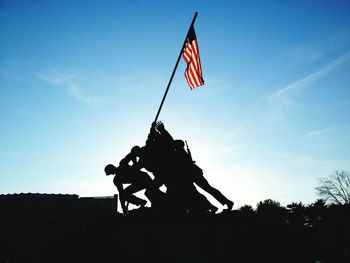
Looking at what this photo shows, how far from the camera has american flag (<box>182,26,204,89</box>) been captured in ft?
21.3

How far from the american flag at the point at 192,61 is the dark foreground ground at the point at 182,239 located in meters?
3.91

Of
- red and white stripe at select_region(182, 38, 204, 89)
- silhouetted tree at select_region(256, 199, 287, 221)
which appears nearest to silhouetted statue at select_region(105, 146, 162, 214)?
Answer: silhouetted tree at select_region(256, 199, 287, 221)

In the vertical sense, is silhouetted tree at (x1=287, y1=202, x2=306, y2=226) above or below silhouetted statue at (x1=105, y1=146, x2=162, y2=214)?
below

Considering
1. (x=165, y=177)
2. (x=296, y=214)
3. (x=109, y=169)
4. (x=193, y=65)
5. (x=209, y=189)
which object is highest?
(x=193, y=65)

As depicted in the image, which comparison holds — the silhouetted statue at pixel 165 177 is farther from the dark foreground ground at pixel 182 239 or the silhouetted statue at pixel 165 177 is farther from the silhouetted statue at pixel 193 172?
the dark foreground ground at pixel 182 239

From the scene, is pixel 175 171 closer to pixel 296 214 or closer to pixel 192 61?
pixel 296 214

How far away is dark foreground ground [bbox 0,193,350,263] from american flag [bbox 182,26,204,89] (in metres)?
3.91

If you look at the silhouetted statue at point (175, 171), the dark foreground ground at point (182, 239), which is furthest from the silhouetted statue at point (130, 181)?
the dark foreground ground at point (182, 239)

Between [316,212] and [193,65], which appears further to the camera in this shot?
[193,65]

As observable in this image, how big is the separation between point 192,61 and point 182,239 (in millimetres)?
4741

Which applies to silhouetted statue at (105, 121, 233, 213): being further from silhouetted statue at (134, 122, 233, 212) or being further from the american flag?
the american flag

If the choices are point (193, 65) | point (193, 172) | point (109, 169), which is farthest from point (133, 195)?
point (193, 65)

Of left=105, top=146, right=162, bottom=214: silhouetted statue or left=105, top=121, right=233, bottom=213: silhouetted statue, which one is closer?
left=105, top=121, right=233, bottom=213: silhouetted statue

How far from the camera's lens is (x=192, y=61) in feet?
22.0
